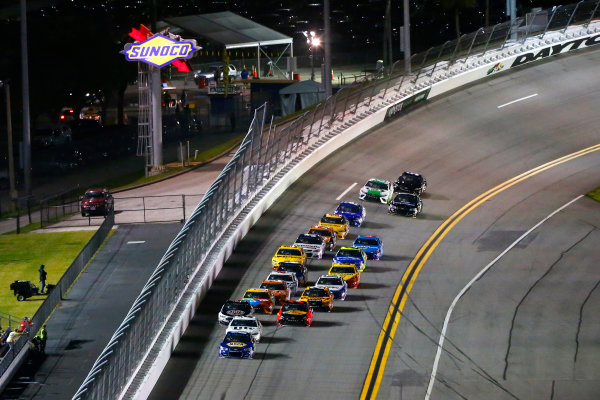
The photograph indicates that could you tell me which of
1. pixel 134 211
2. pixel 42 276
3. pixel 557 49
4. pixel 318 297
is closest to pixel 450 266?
pixel 318 297

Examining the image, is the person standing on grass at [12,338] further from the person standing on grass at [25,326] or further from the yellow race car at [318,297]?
the yellow race car at [318,297]

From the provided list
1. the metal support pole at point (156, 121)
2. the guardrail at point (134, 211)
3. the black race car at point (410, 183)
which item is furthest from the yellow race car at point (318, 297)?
the metal support pole at point (156, 121)

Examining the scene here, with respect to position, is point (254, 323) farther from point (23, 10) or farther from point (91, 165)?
point (91, 165)

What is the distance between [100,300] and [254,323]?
12395mm

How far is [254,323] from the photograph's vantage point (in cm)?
4322

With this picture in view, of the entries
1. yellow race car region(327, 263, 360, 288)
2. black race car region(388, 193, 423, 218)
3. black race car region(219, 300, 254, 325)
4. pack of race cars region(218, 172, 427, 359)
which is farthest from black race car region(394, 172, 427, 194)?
black race car region(219, 300, 254, 325)

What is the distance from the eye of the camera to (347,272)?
49094 millimetres

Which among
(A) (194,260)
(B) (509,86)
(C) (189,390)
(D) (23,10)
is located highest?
(D) (23,10)

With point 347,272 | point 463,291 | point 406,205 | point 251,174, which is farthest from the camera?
Answer: point 406,205

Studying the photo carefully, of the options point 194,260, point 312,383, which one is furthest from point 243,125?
point 312,383

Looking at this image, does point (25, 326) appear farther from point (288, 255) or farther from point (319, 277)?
point (319, 277)

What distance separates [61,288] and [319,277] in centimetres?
1237

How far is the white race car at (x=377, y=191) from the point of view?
59.9 m

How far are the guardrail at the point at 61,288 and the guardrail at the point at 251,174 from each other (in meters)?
6.01
